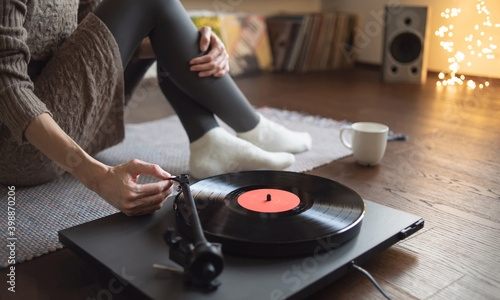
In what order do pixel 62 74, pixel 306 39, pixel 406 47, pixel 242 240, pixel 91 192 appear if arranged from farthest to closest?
pixel 306 39
pixel 406 47
pixel 91 192
pixel 62 74
pixel 242 240

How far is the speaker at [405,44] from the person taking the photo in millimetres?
2625

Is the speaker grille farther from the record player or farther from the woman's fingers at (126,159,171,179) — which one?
the woman's fingers at (126,159,171,179)

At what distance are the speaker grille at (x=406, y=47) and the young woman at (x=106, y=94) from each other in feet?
5.11

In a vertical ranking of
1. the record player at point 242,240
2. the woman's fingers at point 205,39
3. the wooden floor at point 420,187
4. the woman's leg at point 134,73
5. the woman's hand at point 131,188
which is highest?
the woman's fingers at point 205,39

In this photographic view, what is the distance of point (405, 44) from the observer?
274 cm

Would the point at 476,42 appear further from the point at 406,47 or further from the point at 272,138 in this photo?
the point at 406,47

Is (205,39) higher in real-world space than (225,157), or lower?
higher

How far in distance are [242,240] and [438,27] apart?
1.79m

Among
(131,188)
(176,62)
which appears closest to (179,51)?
(176,62)

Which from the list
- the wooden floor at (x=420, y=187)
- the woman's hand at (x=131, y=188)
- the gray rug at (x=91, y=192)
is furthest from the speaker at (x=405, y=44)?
the woman's hand at (x=131, y=188)

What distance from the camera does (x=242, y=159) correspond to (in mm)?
1158

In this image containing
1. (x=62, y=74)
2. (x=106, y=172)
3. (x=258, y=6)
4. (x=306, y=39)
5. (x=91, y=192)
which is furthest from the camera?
(x=258, y=6)

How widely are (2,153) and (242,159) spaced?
511 mm

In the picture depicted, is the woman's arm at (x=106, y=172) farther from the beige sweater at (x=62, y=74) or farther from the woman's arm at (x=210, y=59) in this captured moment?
the woman's arm at (x=210, y=59)
